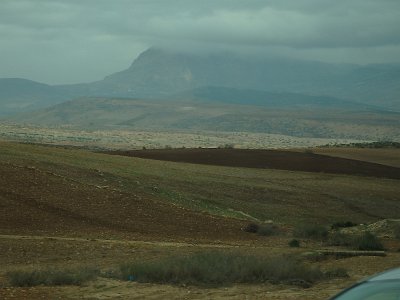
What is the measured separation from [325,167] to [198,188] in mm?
19083

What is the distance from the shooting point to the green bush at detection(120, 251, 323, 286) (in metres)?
15.9

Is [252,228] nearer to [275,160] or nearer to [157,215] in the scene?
[157,215]

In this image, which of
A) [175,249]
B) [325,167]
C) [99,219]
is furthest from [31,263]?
[325,167]

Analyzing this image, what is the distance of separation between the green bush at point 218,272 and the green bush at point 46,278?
1056 millimetres

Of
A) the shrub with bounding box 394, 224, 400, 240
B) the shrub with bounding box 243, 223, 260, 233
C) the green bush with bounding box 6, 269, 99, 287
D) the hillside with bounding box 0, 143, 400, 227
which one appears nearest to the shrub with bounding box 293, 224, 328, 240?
the shrub with bounding box 243, 223, 260, 233

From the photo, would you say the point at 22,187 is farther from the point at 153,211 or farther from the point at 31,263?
the point at 31,263

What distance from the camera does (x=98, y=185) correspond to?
34.9 meters

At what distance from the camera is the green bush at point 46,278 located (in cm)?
1548

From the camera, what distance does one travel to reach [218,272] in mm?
15898

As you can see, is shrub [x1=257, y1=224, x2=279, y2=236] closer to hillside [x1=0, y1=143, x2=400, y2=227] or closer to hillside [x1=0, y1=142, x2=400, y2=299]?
hillside [x1=0, y1=142, x2=400, y2=299]

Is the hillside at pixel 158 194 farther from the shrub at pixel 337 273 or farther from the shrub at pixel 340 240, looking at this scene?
the shrub at pixel 337 273

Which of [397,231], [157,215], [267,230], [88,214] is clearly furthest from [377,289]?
[157,215]

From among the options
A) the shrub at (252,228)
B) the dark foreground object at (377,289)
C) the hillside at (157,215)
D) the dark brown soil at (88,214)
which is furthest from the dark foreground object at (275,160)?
the dark foreground object at (377,289)

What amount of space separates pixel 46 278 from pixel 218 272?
12.3 feet
